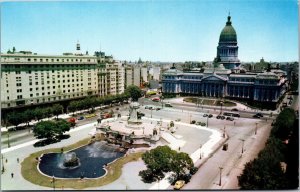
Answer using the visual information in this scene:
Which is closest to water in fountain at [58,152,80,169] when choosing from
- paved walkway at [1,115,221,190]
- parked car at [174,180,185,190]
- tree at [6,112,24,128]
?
paved walkway at [1,115,221,190]

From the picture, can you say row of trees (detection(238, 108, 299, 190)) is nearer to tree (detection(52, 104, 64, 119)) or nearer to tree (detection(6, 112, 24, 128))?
tree (detection(6, 112, 24, 128))

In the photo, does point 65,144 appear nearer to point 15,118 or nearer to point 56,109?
point 15,118

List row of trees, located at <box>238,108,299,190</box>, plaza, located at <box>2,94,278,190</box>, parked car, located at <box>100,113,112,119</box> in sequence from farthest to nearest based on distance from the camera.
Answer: parked car, located at <box>100,113,112,119</box>
plaza, located at <box>2,94,278,190</box>
row of trees, located at <box>238,108,299,190</box>

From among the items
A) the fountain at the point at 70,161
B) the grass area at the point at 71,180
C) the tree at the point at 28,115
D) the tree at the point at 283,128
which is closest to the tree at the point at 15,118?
the tree at the point at 28,115

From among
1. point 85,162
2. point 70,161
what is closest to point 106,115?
point 85,162

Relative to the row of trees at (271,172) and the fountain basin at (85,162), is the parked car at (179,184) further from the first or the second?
the fountain basin at (85,162)

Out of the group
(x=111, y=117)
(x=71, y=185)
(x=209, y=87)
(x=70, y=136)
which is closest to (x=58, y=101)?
(x=111, y=117)
